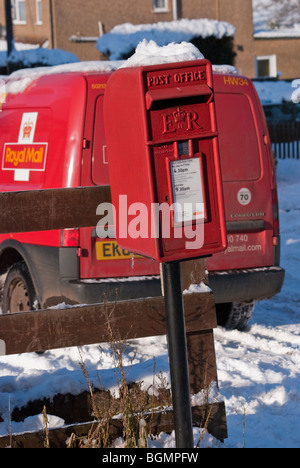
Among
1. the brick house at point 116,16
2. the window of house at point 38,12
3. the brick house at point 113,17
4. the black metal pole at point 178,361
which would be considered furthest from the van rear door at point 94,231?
the window of house at point 38,12

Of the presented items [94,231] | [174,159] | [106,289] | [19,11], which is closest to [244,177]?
[94,231]

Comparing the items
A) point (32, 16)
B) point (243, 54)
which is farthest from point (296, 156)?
point (32, 16)

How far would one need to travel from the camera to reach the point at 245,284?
7078mm

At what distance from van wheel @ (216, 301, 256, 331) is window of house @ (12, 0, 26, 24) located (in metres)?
40.2

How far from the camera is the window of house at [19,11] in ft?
149

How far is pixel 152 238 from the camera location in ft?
12.0

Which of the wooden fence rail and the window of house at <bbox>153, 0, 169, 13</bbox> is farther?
the window of house at <bbox>153, 0, 169, 13</bbox>

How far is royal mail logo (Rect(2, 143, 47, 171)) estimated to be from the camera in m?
6.85

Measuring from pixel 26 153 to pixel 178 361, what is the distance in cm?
389

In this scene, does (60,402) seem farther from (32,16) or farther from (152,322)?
(32,16)

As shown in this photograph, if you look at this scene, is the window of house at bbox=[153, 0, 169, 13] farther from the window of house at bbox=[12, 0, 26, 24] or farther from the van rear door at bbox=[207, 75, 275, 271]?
the van rear door at bbox=[207, 75, 275, 271]

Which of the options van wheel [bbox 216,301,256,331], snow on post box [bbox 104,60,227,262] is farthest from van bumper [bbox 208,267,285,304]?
snow on post box [bbox 104,60,227,262]

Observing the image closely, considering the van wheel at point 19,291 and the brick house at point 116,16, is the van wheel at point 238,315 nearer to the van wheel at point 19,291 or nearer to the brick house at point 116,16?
the van wheel at point 19,291

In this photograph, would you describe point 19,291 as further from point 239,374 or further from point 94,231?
point 239,374
